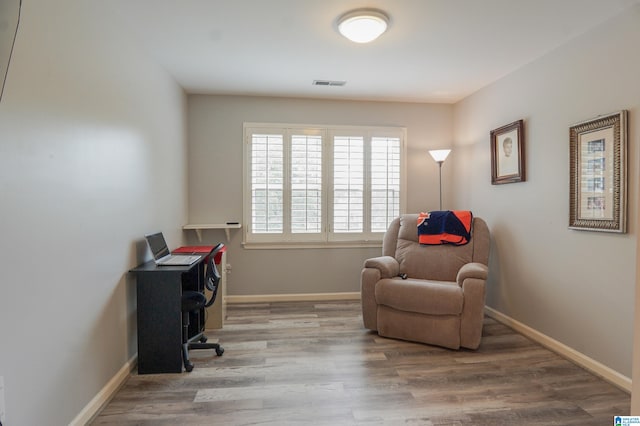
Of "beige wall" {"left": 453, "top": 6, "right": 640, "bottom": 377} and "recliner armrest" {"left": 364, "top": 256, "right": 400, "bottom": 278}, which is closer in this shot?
"beige wall" {"left": 453, "top": 6, "right": 640, "bottom": 377}

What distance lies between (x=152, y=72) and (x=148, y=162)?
0.80m

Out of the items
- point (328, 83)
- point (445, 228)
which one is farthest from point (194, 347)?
point (328, 83)

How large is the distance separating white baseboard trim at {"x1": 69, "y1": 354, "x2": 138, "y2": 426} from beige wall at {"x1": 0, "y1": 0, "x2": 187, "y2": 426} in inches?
1.6

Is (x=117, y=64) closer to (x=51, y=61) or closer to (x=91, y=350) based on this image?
(x=51, y=61)

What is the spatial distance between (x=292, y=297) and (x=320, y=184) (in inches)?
56.9

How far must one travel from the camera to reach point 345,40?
2.66 m

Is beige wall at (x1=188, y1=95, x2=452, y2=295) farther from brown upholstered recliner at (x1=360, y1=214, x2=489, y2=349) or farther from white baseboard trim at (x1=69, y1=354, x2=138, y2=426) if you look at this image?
white baseboard trim at (x1=69, y1=354, x2=138, y2=426)

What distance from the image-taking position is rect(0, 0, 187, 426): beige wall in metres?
1.39

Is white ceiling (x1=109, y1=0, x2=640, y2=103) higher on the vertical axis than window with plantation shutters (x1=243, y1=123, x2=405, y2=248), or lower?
higher

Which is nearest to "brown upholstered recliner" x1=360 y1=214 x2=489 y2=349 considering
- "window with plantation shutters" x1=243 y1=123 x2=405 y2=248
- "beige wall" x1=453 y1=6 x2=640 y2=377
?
"beige wall" x1=453 y1=6 x2=640 y2=377

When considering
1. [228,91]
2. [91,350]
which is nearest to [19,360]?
[91,350]

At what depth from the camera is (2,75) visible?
3.33 ft

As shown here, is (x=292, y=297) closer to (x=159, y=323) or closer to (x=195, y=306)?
(x=195, y=306)

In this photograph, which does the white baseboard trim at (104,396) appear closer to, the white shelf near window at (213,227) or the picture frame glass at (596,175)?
the white shelf near window at (213,227)
